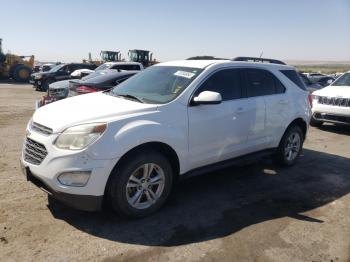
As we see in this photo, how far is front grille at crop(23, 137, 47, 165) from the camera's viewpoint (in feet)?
13.0

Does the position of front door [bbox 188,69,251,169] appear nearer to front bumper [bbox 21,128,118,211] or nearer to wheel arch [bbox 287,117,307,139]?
front bumper [bbox 21,128,118,211]

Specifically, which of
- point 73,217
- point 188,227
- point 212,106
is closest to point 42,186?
point 73,217

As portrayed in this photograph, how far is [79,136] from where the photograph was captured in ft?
12.5

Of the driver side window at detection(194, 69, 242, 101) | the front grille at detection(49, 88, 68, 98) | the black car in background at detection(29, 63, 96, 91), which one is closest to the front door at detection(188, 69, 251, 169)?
the driver side window at detection(194, 69, 242, 101)

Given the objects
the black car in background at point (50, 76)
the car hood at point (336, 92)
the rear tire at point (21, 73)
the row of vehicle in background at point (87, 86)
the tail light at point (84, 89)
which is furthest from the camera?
the rear tire at point (21, 73)

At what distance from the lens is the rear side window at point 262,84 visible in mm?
5585

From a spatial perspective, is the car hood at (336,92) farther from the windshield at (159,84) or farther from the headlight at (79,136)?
the headlight at (79,136)

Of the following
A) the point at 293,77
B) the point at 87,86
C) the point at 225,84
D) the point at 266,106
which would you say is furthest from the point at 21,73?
the point at 225,84

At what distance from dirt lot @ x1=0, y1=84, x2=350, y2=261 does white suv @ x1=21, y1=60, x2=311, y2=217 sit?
354 mm

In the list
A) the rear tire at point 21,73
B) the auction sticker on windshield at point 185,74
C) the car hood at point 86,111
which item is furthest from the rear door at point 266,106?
the rear tire at point 21,73

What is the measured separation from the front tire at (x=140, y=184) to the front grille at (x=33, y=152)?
0.78 m

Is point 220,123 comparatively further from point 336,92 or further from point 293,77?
point 336,92

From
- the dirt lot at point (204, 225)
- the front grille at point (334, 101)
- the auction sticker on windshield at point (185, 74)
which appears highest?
the auction sticker on windshield at point (185, 74)

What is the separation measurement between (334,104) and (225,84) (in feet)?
19.3
